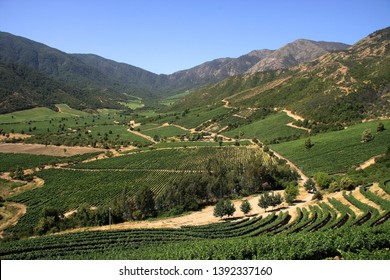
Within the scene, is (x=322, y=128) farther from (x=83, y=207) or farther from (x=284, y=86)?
(x=83, y=207)

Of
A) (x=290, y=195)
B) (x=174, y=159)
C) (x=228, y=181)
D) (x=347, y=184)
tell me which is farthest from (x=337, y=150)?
(x=174, y=159)

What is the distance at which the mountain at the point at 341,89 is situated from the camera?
114 m

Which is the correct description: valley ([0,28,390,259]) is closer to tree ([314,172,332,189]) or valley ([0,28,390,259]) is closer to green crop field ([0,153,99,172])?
tree ([314,172,332,189])

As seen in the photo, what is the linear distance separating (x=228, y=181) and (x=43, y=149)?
3565 inches

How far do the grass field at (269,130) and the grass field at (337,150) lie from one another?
16654 mm

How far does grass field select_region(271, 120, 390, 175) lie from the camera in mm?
74812

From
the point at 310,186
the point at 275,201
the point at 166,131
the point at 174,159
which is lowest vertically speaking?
the point at 275,201

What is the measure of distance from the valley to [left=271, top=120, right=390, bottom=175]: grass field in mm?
422

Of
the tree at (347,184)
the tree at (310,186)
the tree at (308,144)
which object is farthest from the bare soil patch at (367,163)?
the tree at (308,144)

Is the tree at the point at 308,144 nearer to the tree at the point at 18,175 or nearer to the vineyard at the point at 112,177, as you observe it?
the vineyard at the point at 112,177

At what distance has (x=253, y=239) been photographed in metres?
32.9

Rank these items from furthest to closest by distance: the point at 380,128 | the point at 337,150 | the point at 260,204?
the point at 380,128, the point at 337,150, the point at 260,204

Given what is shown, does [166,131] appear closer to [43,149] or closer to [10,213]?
[43,149]

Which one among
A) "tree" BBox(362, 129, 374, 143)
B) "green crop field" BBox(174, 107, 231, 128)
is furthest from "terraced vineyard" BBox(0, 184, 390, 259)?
"green crop field" BBox(174, 107, 231, 128)
